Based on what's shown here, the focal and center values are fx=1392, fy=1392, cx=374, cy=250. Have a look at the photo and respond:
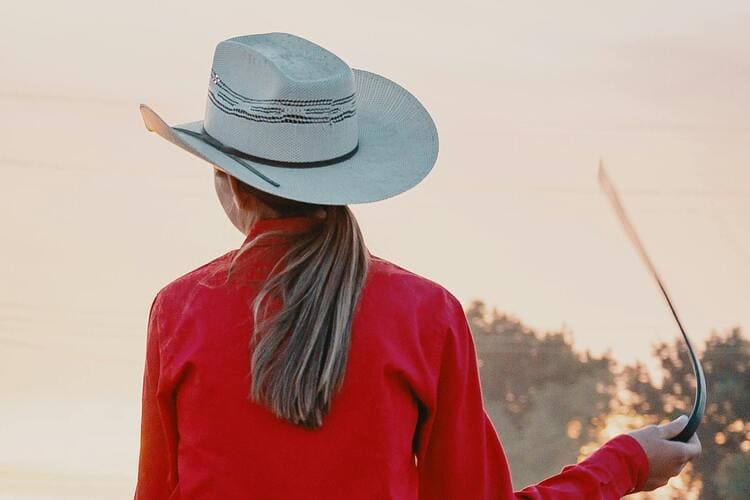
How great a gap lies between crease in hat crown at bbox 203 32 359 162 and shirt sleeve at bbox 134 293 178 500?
177 millimetres

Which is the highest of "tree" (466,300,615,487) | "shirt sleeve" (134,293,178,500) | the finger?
the finger

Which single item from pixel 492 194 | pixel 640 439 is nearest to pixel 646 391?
pixel 492 194

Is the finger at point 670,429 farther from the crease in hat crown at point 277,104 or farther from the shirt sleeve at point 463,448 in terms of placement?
the crease in hat crown at point 277,104

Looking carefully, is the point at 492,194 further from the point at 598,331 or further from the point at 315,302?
the point at 315,302

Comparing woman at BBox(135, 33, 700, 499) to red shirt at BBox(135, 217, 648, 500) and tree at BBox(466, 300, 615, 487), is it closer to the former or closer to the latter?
red shirt at BBox(135, 217, 648, 500)

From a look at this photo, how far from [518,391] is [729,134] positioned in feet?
19.8

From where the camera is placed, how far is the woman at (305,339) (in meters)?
1.24

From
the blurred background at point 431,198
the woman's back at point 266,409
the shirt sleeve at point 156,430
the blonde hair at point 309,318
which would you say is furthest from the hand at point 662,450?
the blurred background at point 431,198

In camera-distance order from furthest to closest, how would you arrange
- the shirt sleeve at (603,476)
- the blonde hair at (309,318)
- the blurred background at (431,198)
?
the blurred background at (431,198)
the shirt sleeve at (603,476)
the blonde hair at (309,318)

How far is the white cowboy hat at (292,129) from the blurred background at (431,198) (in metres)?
12.3

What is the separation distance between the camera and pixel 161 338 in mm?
1312

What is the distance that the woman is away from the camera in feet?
4.08

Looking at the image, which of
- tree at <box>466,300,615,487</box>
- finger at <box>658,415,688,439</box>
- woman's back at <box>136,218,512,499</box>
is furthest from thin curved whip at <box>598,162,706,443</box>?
tree at <box>466,300,615,487</box>

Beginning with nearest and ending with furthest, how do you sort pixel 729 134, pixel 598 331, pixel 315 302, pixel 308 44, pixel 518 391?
pixel 315 302 < pixel 308 44 < pixel 729 134 < pixel 598 331 < pixel 518 391
